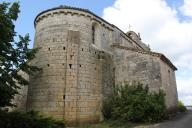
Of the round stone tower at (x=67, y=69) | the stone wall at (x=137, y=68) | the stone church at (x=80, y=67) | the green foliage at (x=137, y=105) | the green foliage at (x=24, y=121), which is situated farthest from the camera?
the stone wall at (x=137, y=68)

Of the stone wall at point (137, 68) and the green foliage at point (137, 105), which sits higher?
the stone wall at point (137, 68)

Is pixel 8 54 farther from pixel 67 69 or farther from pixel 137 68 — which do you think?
pixel 137 68

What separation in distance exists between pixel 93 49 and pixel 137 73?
4.09 meters

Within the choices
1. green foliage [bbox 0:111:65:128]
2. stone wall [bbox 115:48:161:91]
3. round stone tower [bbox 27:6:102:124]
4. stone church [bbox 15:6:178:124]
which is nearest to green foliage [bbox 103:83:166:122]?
stone wall [bbox 115:48:161:91]

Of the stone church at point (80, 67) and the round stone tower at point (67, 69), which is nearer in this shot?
the round stone tower at point (67, 69)

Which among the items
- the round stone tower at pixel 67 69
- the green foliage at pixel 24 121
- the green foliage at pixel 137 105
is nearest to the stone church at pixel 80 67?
the round stone tower at pixel 67 69

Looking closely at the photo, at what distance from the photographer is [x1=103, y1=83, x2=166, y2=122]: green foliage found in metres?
16.0

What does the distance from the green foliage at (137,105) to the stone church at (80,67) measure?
3.29 feet

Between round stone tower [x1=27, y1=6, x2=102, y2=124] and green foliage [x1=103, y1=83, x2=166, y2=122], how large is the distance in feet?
4.77

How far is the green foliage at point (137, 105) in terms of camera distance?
16.0m

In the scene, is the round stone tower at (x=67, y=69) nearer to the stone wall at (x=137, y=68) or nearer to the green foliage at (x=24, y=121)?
the stone wall at (x=137, y=68)

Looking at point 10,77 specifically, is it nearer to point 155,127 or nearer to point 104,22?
point 155,127

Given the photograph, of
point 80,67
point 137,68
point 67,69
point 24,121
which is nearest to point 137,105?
point 137,68

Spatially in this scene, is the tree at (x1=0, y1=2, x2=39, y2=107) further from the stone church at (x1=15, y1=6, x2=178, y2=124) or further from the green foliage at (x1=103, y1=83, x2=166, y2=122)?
the green foliage at (x1=103, y1=83, x2=166, y2=122)
